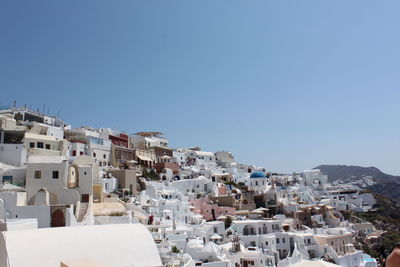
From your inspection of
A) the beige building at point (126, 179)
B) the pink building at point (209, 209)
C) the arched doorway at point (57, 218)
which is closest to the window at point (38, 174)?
the arched doorway at point (57, 218)

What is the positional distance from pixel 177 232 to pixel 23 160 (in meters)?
13.6

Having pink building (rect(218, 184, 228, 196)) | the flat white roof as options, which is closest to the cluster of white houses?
the flat white roof

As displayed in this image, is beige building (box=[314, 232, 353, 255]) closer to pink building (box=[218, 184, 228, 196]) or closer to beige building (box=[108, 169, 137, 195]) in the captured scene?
pink building (box=[218, 184, 228, 196])

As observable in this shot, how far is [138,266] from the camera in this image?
13.5 meters

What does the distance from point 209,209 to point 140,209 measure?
1170cm

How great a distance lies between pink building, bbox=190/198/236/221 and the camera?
3941cm

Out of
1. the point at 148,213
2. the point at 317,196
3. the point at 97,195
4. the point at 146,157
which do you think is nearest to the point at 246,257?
the point at 148,213

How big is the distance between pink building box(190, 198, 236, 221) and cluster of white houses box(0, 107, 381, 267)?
127mm

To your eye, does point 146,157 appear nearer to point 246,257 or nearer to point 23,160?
point 23,160

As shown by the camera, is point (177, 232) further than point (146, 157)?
No

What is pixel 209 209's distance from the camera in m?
40.1

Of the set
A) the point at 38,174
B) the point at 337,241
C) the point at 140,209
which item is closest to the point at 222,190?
the point at 337,241

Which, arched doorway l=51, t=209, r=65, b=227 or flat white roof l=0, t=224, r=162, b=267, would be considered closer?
flat white roof l=0, t=224, r=162, b=267

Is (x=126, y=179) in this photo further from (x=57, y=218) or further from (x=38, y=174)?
(x=57, y=218)
